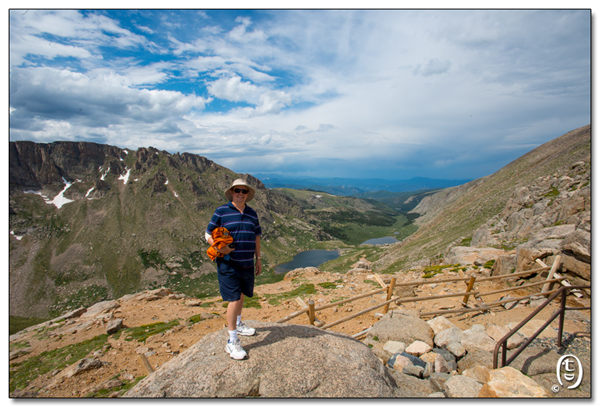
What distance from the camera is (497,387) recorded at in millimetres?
5539

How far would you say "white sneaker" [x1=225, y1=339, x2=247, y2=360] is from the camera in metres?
6.12

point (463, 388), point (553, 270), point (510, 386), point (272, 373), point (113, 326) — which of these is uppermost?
point (553, 270)

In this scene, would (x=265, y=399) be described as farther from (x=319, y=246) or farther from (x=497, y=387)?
(x=319, y=246)

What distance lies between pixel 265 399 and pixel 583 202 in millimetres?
26272

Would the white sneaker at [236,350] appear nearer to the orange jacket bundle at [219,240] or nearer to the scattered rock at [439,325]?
the orange jacket bundle at [219,240]

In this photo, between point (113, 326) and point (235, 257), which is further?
point (113, 326)

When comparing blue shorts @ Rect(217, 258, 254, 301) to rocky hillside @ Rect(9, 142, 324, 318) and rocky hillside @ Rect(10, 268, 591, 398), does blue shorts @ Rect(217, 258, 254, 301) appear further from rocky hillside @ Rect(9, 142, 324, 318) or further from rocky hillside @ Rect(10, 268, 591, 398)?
rocky hillside @ Rect(9, 142, 324, 318)

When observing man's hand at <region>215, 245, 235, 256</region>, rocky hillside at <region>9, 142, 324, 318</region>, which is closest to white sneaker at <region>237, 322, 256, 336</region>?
man's hand at <region>215, 245, 235, 256</region>

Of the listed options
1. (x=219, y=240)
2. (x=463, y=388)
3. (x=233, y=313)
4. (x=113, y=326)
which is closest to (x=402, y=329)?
(x=463, y=388)

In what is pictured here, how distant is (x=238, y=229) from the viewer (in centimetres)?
650

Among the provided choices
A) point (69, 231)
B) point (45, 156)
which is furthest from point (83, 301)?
point (45, 156)

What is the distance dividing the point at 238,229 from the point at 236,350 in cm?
295

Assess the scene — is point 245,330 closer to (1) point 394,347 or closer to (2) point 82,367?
(1) point 394,347

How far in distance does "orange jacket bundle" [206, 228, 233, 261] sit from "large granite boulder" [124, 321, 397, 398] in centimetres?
258
